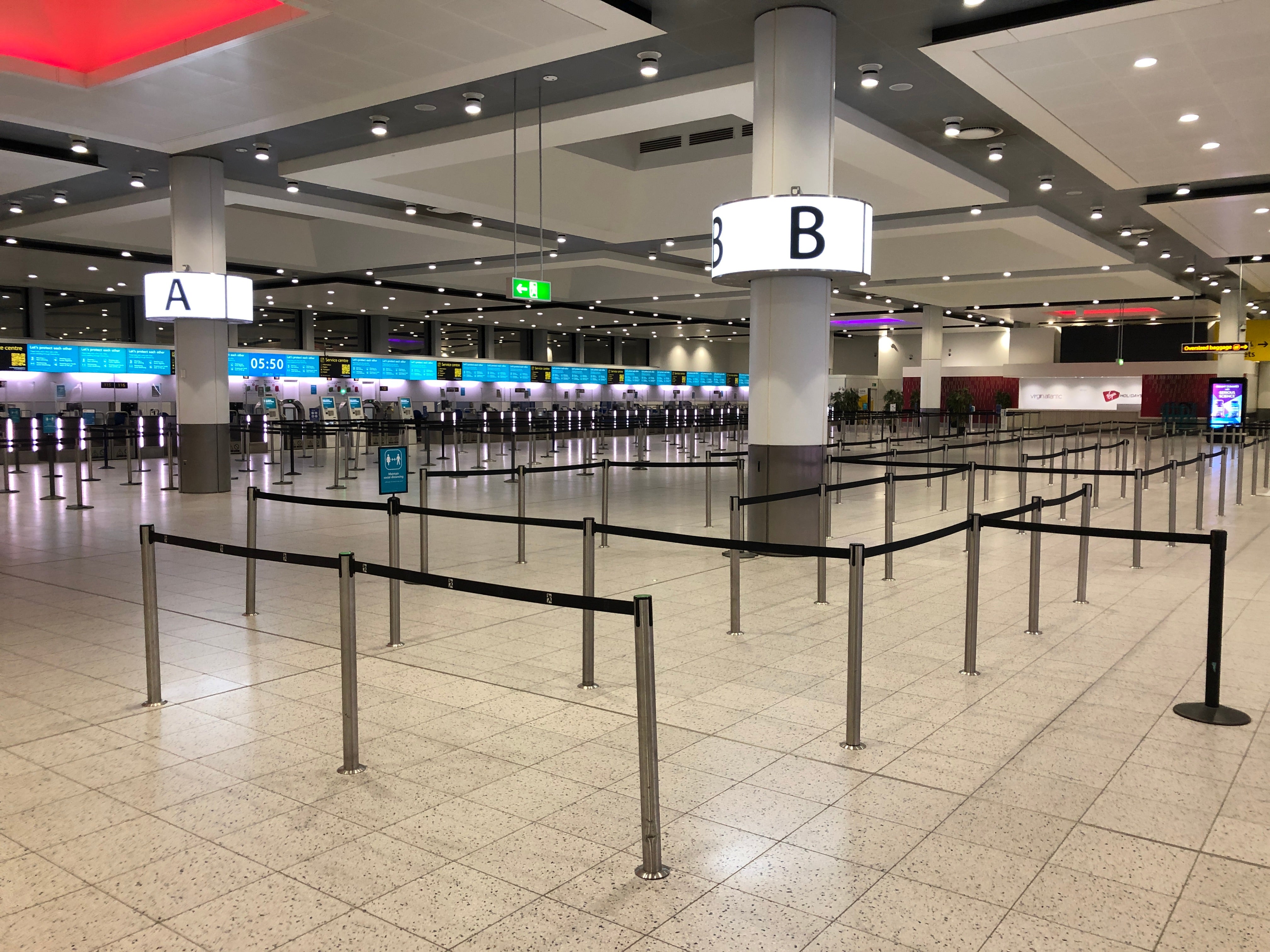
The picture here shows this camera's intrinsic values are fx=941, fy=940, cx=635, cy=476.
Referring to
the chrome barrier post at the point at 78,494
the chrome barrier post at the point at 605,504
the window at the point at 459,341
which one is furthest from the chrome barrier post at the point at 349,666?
the window at the point at 459,341

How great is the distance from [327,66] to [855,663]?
8.84 m

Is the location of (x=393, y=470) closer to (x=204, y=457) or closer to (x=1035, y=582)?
(x=1035, y=582)

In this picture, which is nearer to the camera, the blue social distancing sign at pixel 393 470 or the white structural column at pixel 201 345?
the blue social distancing sign at pixel 393 470

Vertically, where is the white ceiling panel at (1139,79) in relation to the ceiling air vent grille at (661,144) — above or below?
below

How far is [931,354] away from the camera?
3812 centimetres

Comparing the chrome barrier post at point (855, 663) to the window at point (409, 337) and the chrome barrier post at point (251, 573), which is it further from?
the window at point (409, 337)

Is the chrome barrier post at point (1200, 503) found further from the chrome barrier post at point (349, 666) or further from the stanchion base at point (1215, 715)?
the chrome barrier post at point (349, 666)

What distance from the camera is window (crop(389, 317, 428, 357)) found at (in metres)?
41.4

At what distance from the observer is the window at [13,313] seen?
28.6m

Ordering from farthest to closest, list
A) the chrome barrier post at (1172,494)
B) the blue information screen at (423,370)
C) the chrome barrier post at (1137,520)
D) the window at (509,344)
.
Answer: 1. the window at (509,344)
2. the blue information screen at (423,370)
3. the chrome barrier post at (1172,494)
4. the chrome barrier post at (1137,520)

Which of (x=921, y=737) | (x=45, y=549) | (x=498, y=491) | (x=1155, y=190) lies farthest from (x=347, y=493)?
(x=1155, y=190)

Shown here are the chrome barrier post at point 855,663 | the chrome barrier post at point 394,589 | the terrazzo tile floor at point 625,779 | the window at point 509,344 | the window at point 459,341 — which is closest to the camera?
the terrazzo tile floor at point 625,779

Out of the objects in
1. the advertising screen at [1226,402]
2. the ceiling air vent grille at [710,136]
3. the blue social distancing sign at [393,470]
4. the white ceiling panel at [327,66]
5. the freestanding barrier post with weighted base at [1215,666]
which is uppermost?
the ceiling air vent grille at [710,136]

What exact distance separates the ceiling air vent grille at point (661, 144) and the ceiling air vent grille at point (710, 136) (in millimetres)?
198
